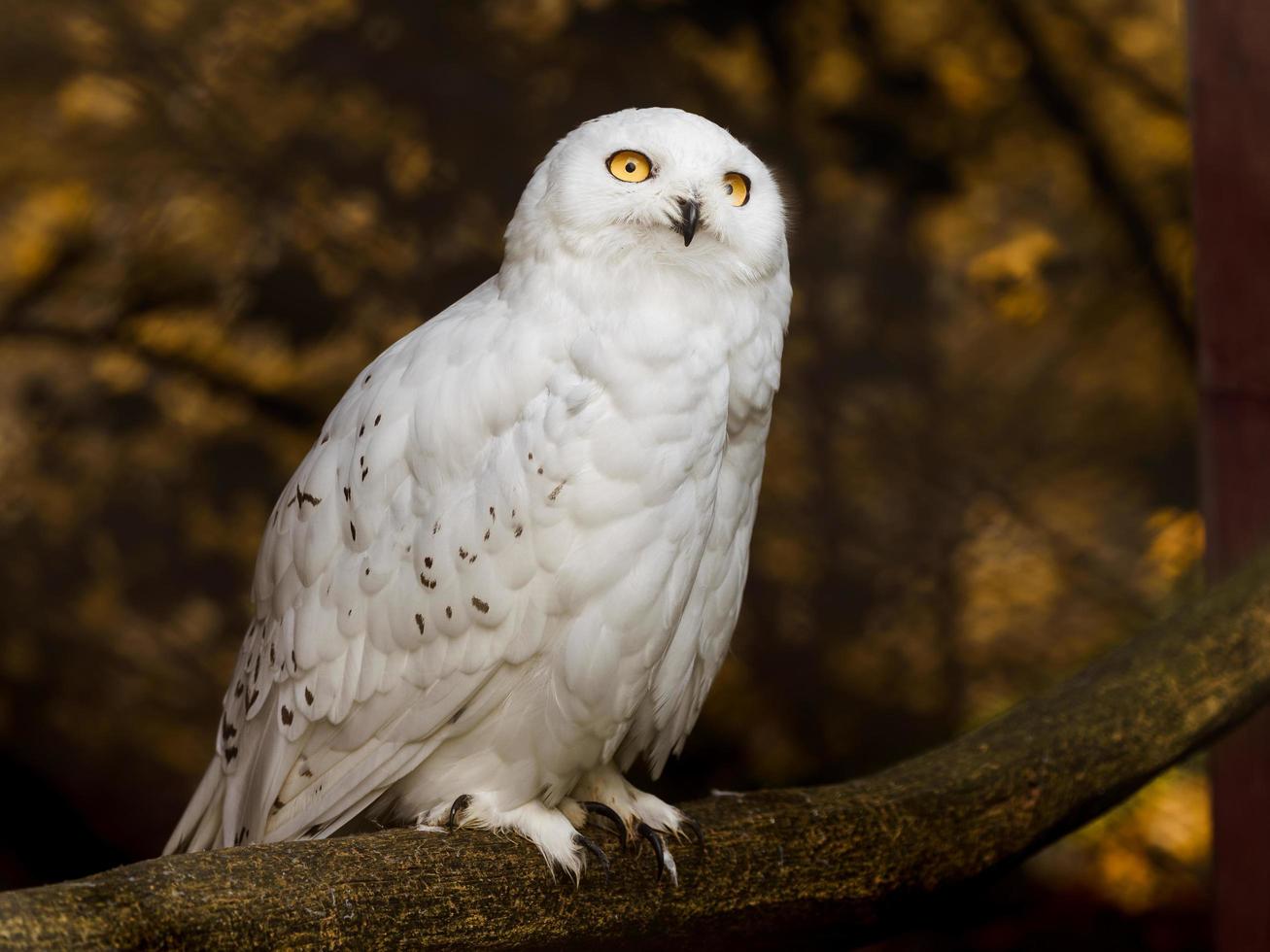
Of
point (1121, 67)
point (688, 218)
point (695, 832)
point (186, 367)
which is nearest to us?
point (688, 218)

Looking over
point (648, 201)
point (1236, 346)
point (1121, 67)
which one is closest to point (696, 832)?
point (648, 201)

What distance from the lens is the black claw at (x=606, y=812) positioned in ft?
5.93

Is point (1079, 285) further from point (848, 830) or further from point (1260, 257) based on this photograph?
point (848, 830)

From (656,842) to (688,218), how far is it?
738mm

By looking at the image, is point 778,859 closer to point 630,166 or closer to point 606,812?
point 606,812

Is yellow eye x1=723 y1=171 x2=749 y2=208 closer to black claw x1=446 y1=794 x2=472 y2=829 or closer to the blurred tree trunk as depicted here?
black claw x1=446 y1=794 x2=472 y2=829

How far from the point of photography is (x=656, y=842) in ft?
5.80

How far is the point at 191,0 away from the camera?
128 inches

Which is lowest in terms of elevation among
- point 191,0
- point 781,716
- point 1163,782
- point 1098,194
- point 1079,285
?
point 781,716

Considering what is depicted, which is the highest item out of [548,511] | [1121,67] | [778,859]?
[1121,67]

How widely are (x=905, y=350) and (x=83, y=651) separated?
80.4 inches

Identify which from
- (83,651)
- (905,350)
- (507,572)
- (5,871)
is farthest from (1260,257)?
(5,871)

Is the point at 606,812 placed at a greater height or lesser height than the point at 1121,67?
lesser

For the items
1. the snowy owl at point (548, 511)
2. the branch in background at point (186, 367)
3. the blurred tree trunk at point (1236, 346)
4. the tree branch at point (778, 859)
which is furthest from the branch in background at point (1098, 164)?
the snowy owl at point (548, 511)
